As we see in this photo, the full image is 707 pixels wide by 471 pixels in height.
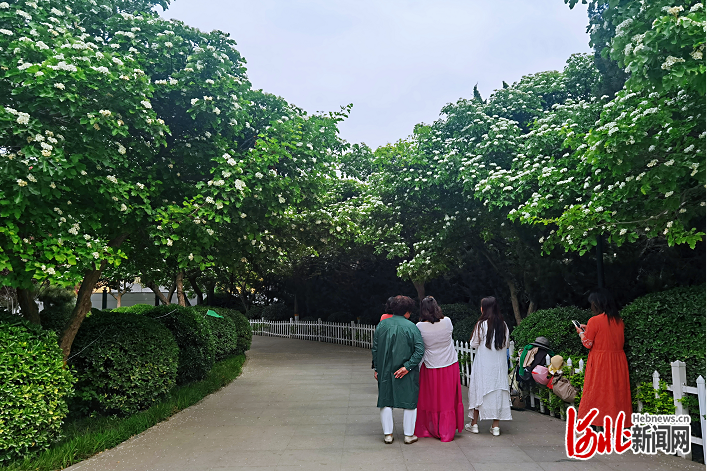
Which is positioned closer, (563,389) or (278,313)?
(563,389)

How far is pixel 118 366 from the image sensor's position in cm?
688

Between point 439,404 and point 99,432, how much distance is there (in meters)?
3.93

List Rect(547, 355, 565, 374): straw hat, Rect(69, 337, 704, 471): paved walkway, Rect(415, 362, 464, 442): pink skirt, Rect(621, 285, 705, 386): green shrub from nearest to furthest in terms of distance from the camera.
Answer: Rect(69, 337, 704, 471): paved walkway < Rect(621, 285, 705, 386): green shrub < Rect(415, 362, 464, 442): pink skirt < Rect(547, 355, 565, 374): straw hat

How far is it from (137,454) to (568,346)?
5.39 metres

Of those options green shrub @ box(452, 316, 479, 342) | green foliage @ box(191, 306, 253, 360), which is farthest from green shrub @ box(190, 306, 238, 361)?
green shrub @ box(452, 316, 479, 342)

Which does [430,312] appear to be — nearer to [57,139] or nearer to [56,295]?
→ [57,139]

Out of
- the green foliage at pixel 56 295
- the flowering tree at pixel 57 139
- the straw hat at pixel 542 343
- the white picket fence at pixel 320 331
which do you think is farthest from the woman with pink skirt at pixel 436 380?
the white picket fence at pixel 320 331

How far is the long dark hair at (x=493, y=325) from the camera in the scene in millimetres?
6098

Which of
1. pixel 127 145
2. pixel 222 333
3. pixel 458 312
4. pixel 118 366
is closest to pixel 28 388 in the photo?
pixel 118 366

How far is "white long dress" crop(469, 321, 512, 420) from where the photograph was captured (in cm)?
606

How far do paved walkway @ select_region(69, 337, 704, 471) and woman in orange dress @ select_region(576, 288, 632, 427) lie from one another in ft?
1.59

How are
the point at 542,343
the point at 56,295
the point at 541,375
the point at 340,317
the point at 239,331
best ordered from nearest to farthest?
1. the point at 541,375
2. the point at 542,343
3. the point at 56,295
4. the point at 239,331
5. the point at 340,317

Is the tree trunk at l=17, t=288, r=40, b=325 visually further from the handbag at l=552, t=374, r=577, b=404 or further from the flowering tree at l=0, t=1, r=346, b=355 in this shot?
the handbag at l=552, t=374, r=577, b=404

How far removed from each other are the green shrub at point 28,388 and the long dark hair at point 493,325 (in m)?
4.62
